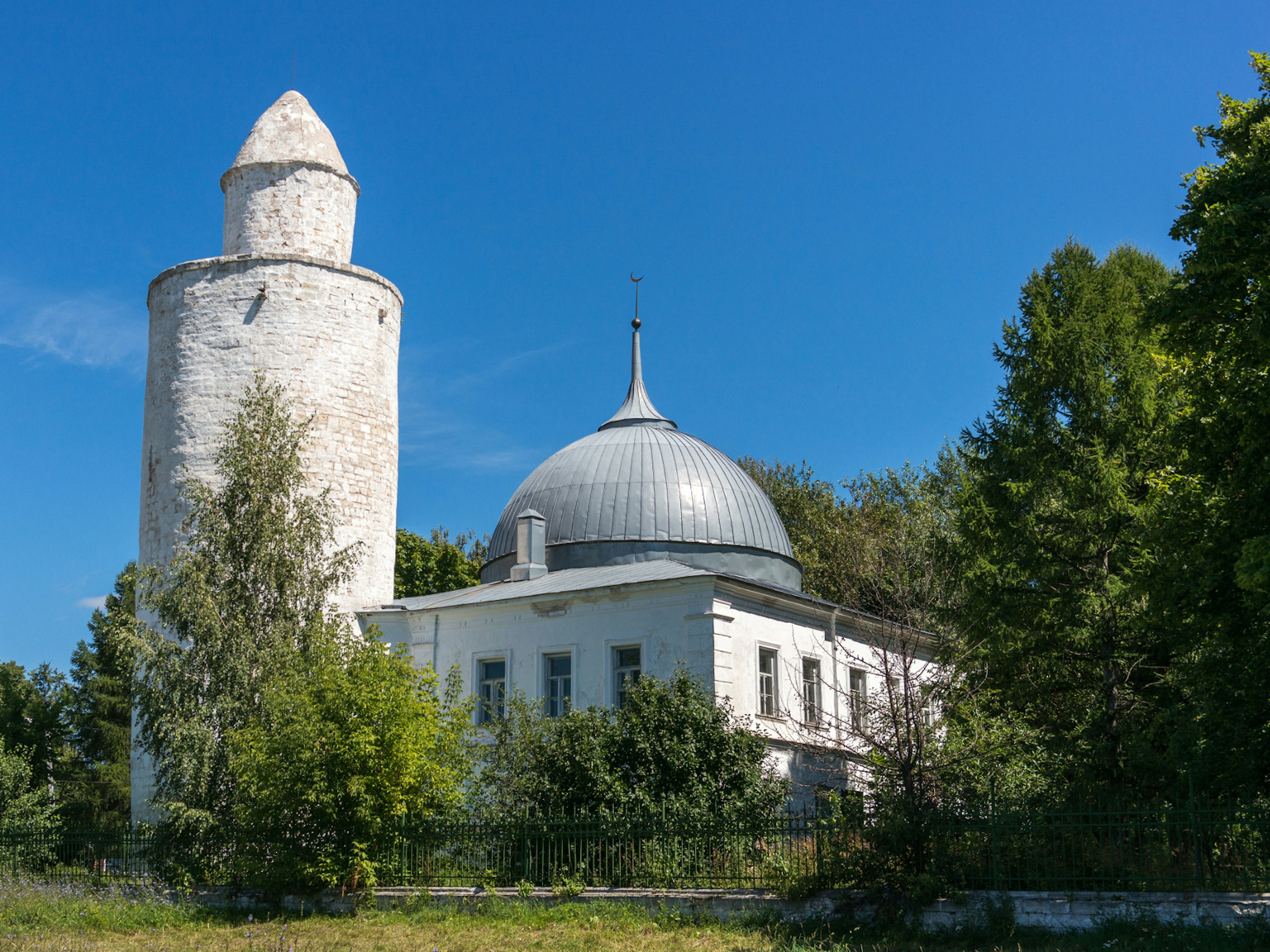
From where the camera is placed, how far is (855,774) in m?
25.0

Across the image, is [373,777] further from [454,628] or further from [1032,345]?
[1032,345]

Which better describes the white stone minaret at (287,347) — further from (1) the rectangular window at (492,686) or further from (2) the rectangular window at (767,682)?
(2) the rectangular window at (767,682)

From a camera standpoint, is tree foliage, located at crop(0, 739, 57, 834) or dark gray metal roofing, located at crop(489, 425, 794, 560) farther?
dark gray metal roofing, located at crop(489, 425, 794, 560)

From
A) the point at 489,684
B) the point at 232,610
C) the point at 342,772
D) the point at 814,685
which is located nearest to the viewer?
the point at 342,772

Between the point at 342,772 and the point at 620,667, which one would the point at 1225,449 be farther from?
the point at 342,772

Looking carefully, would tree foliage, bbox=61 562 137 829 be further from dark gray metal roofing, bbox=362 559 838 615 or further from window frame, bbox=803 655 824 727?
window frame, bbox=803 655 824 727

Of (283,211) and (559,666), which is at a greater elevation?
(283,211)

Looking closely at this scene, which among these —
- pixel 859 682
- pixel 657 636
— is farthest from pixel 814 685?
pixel 657 636

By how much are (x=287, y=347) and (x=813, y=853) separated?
57.8 ft

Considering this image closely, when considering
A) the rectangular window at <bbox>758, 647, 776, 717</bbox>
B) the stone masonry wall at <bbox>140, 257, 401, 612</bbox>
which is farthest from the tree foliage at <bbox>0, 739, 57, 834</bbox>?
the rectangular window at <bbox>758, 647, 776, 717</bbox>

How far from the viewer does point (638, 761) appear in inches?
738

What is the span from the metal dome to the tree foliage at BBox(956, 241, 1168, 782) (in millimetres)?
5866

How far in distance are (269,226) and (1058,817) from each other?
22524mm

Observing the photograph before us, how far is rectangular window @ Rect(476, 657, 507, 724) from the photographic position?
24766mm
